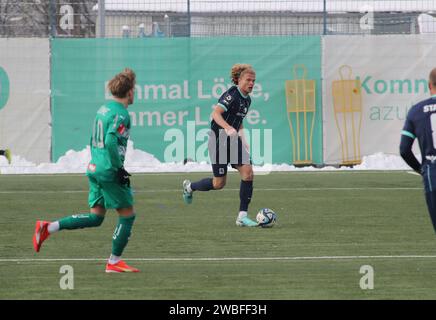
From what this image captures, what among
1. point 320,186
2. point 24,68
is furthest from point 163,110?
point 320,186

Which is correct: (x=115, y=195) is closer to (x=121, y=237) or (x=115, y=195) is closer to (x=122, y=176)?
(x=122, y=176)

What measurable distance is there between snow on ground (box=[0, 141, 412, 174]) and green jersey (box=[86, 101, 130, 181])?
43.5 feet

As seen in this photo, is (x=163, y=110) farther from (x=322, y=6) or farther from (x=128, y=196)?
(x=128, y=196)

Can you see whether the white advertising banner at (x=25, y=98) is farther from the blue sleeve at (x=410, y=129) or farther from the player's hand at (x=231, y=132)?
the blue sleeve at (x=410, y=129)

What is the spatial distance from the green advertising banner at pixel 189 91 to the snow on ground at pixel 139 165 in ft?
0.66

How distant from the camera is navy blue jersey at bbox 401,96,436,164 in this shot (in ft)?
29.6

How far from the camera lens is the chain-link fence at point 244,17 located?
2533cm

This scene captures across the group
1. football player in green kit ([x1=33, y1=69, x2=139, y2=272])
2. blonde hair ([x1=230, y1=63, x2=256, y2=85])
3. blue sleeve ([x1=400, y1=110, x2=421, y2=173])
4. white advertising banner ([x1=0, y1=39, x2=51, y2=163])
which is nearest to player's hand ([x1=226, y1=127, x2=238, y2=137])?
blonde hair ([x1=230, y1=63, x2=256, y2=85])

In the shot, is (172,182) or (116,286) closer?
(116,286)

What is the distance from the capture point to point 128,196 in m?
10.3

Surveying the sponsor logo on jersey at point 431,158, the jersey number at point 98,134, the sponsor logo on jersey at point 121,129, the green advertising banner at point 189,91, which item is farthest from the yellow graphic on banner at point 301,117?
the sponsor logo on jersey at point 431,158

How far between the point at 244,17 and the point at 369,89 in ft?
13.6

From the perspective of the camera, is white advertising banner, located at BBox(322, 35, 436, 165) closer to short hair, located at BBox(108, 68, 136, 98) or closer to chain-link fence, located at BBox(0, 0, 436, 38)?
chain-link fence, located at BBox(0, 0, 436, 38)
